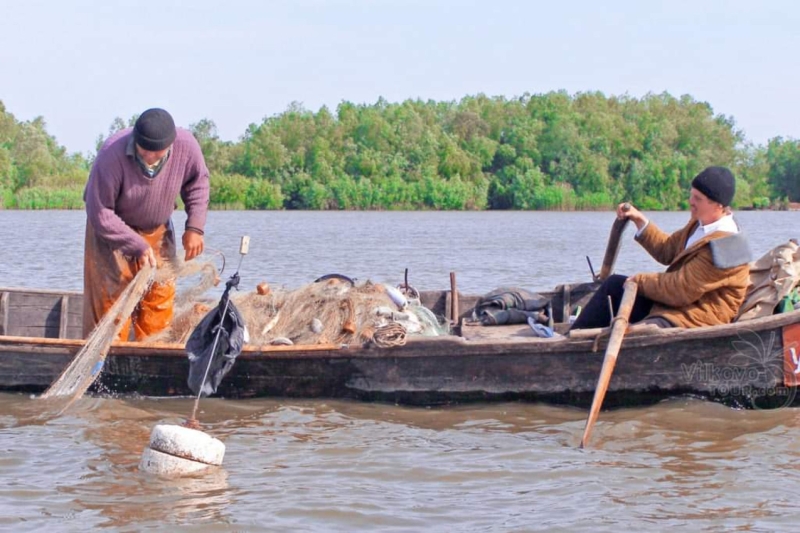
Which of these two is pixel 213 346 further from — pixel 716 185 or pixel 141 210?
pixel 716 185

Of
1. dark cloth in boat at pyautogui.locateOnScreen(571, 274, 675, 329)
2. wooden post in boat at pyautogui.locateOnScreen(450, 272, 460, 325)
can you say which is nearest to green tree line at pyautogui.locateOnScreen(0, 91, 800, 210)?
wooden post in boat at pyautogui.locateOnScreen(450, 272, 460, 325)

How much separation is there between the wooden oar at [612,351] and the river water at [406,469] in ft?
0.66

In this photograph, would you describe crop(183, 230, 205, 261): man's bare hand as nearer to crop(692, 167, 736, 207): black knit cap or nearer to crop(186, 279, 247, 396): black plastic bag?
crop(186, 279, 247, 396): black plastic bag

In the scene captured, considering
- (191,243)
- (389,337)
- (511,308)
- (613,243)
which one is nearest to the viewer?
(389,337)

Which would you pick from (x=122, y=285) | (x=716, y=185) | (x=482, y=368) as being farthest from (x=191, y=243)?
(x=716, y=185)

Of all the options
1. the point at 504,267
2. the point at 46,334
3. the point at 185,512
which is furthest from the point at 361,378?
the point at 504,267

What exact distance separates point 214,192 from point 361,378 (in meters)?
48.0

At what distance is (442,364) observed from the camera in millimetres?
7492

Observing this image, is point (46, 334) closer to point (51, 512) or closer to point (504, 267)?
point (51, 512)

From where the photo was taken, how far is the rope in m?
7.38

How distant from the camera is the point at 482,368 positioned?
7465 millimetres

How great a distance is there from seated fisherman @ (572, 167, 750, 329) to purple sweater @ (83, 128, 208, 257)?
2.99 metres

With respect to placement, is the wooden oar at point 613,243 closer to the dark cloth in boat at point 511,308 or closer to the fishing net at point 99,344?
the dark cloth in boat at point 511,308

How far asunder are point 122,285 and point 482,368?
263 cm
